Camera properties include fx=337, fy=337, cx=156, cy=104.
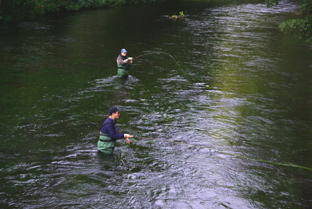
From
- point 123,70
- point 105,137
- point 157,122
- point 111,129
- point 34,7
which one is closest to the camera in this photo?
point 111,129

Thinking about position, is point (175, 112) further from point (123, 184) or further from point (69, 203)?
point (69, 203)

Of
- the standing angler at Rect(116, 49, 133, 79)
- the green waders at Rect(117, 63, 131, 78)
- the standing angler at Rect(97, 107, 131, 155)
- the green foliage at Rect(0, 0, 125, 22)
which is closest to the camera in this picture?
the standing angler at Rect(97, 107, 131, 155)

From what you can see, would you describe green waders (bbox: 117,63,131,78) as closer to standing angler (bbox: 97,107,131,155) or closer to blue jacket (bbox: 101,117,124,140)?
standing angler (bbox: 97,107,131,155)

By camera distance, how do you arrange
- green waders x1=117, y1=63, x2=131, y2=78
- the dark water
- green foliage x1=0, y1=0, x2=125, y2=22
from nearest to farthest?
1. the dark water
2. green waders x1=117, y1=63, x2=131, y2=78
3. green foliage x1=0, y1=0, x2=125, y2=22

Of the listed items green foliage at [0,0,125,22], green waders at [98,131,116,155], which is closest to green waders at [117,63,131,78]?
green waders at [98,131,116,155]

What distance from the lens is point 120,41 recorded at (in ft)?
89.7

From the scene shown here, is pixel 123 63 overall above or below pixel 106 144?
above

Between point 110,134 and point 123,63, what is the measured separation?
7.87m

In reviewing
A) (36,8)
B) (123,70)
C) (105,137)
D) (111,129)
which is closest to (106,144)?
(105,137)

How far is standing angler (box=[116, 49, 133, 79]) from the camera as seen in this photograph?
16.6 meters

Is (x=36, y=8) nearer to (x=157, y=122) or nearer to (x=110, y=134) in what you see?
(x=157, y=122)

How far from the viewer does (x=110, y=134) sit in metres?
9.47

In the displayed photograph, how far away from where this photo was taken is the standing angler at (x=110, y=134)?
945cm

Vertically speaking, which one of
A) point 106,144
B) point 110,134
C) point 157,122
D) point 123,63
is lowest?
point 157,122
